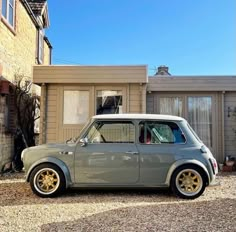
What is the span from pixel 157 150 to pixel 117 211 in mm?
1602

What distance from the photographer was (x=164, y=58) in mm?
29016

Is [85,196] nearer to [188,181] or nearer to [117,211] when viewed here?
[117,211]

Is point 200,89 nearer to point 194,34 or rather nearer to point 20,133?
point 20,133

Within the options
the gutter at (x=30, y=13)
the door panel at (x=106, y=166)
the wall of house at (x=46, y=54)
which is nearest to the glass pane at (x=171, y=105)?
the door panel at (x=106, y=166)

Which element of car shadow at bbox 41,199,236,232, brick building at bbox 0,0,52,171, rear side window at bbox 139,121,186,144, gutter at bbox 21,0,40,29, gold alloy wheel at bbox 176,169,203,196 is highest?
gutter at bbox 21,0,40,29

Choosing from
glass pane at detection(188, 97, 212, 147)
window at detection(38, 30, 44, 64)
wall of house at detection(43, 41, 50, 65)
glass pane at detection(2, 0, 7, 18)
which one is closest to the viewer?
glass pane at detection(2, 0, 7, 18)

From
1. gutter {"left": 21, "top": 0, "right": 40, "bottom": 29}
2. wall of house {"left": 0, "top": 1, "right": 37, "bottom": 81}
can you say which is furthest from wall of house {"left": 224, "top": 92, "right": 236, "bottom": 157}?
gutter {"left": 21, "top": 0, "right": 40, "bottom": 29}

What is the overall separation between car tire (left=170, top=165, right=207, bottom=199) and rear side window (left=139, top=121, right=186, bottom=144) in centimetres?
58

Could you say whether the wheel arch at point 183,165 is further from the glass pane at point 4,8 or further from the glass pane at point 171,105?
the glass pane at point 4,8

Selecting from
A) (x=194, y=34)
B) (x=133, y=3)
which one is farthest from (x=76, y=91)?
(x=194, y=34)

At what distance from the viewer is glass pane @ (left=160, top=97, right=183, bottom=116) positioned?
10.5 meters

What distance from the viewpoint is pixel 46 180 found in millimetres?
6395

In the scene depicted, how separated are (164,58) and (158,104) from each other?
19.3 m

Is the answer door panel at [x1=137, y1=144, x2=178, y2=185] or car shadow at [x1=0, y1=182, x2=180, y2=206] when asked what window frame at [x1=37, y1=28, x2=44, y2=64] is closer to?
car shadow at [x1=0, y1=182, x2=180, y2=206]
